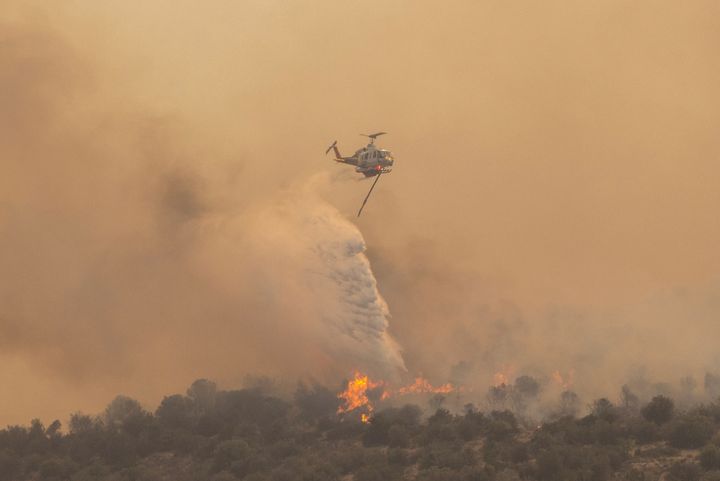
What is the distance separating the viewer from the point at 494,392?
318 feet

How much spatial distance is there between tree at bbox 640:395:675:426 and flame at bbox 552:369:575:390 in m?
42.9

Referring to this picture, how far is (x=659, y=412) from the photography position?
58594 millimetres

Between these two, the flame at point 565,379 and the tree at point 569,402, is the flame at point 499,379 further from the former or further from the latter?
the tree at point 569,402

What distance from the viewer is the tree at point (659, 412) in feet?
192

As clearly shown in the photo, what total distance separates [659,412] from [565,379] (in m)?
47.4

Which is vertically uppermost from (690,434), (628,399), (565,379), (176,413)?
(565,379)

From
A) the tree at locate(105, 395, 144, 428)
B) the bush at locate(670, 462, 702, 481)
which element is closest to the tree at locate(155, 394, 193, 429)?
the tree at locate(105, 395, 144, 428)

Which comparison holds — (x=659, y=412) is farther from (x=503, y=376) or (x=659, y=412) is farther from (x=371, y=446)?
(x=503, y=376)

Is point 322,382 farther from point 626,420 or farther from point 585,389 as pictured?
point 626,420

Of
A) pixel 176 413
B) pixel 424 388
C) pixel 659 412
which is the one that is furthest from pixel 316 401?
pixel 659 412

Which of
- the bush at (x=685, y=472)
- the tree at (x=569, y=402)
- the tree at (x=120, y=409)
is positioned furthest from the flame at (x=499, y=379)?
the bush at (x=685, y=472)

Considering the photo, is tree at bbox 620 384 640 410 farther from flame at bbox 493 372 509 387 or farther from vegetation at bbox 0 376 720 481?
flame at bbox 493 372 509 387

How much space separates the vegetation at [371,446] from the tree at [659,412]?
0.20 feet

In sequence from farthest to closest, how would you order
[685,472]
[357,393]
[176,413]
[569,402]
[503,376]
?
[503,376]
[357,393]
[569,402]
[176,413]
[685,472]
